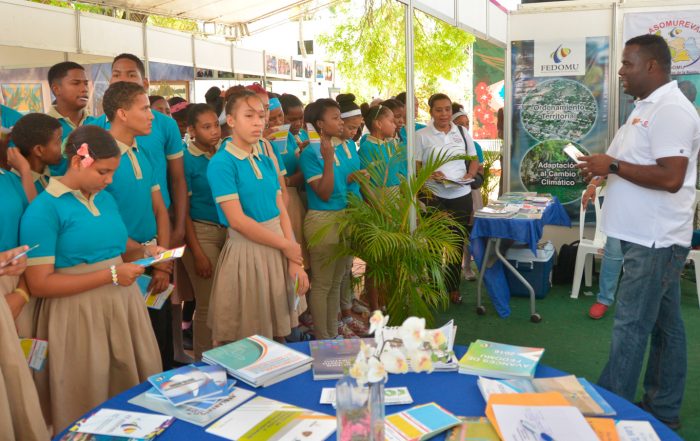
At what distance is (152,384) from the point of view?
1.84 meters

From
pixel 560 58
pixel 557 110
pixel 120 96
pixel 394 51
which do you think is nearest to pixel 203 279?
pixel 120 96

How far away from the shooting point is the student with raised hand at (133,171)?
2822 millimetres

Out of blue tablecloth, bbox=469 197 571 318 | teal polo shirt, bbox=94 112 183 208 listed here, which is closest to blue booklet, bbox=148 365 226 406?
teal polo shirt, bbox=94 112 183 208

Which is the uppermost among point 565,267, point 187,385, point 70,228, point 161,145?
point 161,145

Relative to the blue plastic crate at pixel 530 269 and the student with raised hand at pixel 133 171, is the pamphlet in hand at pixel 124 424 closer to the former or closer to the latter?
the student with raised hand at pixel 133 171

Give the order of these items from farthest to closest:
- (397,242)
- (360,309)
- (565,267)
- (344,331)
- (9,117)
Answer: (565,267)
(360,309)
(344,331)
(397,242)
(9,117)

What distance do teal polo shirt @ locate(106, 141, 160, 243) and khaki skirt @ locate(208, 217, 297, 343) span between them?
0.38 meters

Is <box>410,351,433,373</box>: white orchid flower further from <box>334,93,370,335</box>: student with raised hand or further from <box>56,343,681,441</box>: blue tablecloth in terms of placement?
<box>334,93,370,335</box>: student with raised hand

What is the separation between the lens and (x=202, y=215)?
142 inches

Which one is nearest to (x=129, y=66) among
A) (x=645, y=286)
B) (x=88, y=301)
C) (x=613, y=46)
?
(x=88, y=301)

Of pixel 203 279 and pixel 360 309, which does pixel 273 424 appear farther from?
pixel 360 309

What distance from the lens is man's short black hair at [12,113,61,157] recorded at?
2451 mm

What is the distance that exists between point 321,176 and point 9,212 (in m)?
2.06

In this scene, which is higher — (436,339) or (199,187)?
(199,187)
